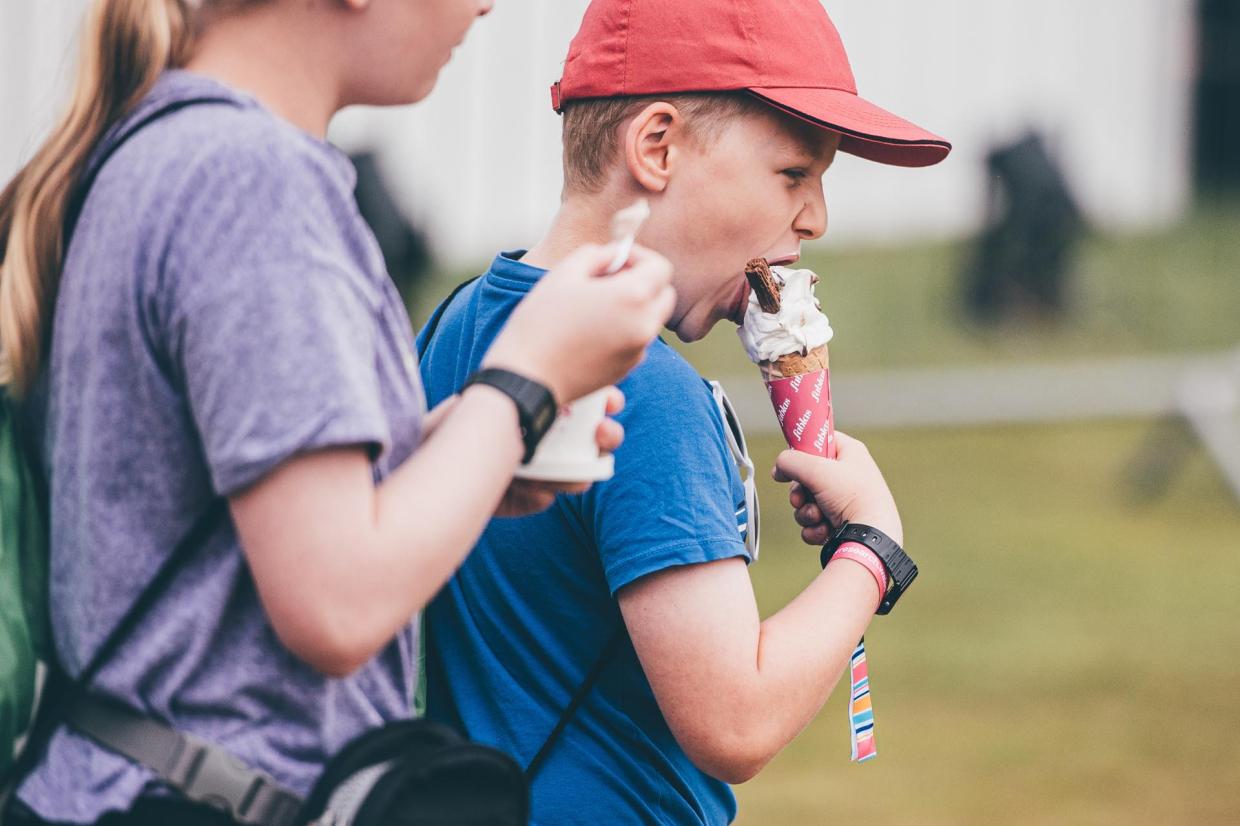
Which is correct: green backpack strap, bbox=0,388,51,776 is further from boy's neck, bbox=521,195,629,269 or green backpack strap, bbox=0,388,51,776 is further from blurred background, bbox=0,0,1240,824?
boy's neck, bbox=521,195,629,269

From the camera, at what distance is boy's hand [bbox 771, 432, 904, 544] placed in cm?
223

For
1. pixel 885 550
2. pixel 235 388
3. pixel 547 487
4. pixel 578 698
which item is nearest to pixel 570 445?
pixel 547 487

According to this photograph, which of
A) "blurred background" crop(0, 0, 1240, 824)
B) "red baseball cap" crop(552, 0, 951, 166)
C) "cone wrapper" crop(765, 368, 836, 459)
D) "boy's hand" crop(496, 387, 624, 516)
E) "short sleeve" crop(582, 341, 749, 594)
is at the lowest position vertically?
"blurred background" crop(0, 0, 1240, 824)

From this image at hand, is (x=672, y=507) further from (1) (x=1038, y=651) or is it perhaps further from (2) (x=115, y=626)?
(1) (x=1038, y=651)

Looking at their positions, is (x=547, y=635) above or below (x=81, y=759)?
below

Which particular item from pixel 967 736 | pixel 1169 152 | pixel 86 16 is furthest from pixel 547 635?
pixel 1169 152

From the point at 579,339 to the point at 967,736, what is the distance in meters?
5.14

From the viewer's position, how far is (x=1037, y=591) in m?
8.30

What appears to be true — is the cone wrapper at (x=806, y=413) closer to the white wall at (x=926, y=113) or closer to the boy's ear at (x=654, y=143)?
the boy's ear at (x=654, y=143)

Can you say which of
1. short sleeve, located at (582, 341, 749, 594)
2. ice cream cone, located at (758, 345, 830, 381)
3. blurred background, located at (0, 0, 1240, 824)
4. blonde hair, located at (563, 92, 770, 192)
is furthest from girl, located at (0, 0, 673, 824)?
ice cream cone, located at (758, 345, 830, 381)

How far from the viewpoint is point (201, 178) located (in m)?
1.46

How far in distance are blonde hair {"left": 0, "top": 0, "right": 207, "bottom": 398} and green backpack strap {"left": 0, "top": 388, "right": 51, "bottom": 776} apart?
0.06m

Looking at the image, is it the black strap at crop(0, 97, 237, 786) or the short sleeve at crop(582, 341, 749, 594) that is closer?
the black strap at crop(0, 97, 237, 786)

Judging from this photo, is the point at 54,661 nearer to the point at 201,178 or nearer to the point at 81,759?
the point at 81,759
